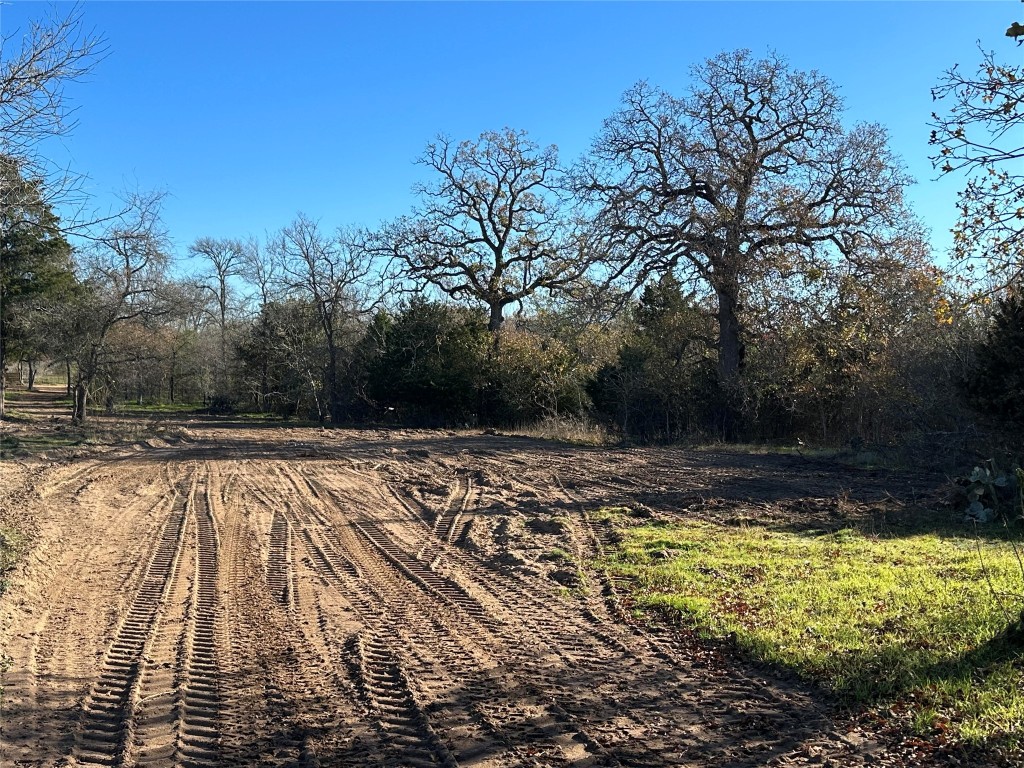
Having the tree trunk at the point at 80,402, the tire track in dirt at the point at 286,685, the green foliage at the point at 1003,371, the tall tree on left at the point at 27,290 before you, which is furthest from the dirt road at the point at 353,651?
the tree trunk at the point at 80,402

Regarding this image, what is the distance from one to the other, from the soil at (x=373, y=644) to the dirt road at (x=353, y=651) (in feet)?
0.07

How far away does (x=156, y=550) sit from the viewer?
9258 mm

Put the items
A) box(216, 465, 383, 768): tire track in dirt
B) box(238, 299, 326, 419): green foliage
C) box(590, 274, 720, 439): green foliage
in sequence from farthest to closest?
box(238, 299, 326, 419): green foliage < box(590, 274, 720, 439): green foliage < box(216, 465, 383, 768): tire track in dirt

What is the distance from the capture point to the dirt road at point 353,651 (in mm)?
4301

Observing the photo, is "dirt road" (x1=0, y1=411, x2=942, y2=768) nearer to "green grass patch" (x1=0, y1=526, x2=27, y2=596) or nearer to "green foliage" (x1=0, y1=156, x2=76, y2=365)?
"green grass patch" (x1=0, y1=526, x2=27, y2=596)

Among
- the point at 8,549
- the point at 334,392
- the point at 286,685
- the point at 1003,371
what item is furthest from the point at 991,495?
the point at 334,392

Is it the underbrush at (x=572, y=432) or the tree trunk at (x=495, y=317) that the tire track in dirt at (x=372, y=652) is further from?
the tree trunk at (x=495, y=317)

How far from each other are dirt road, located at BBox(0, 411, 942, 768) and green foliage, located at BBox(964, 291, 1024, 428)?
5450 millimetres

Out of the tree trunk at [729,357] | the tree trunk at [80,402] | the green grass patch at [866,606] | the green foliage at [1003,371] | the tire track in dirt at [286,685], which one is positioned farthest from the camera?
the tree trunk at [80,402]

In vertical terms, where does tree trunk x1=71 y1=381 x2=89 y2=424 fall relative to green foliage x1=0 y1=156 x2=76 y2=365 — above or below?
below

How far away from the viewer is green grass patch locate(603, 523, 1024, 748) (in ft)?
15.8

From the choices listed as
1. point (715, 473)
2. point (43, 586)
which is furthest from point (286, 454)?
point (43, 586)

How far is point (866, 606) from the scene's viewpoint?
660 centimetres

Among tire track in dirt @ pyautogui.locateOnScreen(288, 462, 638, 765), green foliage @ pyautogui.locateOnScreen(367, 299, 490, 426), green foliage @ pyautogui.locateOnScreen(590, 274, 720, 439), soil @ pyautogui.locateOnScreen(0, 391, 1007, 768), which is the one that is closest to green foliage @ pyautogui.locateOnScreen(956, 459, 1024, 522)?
soil @ pyautogui.locateOnScreen(0, 391, 1007, 768)
